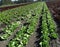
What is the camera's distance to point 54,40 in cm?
879

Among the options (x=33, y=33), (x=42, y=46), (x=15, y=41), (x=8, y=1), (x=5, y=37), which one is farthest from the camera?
(x=8, y=1)

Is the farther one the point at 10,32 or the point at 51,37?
the point at 10,32

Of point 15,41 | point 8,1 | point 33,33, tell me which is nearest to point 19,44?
point 15,41

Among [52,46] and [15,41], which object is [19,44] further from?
[52,46]

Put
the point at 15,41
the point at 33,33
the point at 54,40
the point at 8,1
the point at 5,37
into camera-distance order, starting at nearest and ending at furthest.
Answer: the point at 15,41
the point at 54,40
the point at 5,37
the point at 33,33
the point at 8,1

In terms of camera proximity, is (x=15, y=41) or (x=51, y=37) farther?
(x=51, y=37)

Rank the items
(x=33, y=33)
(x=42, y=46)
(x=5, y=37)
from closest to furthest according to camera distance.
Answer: (x=42, y=46) → (x=5, y=37) → (x=33, y=33)

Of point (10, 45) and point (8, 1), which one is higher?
point (10, 45)

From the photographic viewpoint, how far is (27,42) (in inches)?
338

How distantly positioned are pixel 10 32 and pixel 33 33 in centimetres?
131

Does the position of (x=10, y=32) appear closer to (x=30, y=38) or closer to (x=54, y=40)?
(x=30, y=38)

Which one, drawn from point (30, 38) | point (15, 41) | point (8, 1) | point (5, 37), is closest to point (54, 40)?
point (30, 38)

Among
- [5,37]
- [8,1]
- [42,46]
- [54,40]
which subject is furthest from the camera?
[8,1]

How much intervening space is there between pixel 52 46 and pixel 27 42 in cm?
124
